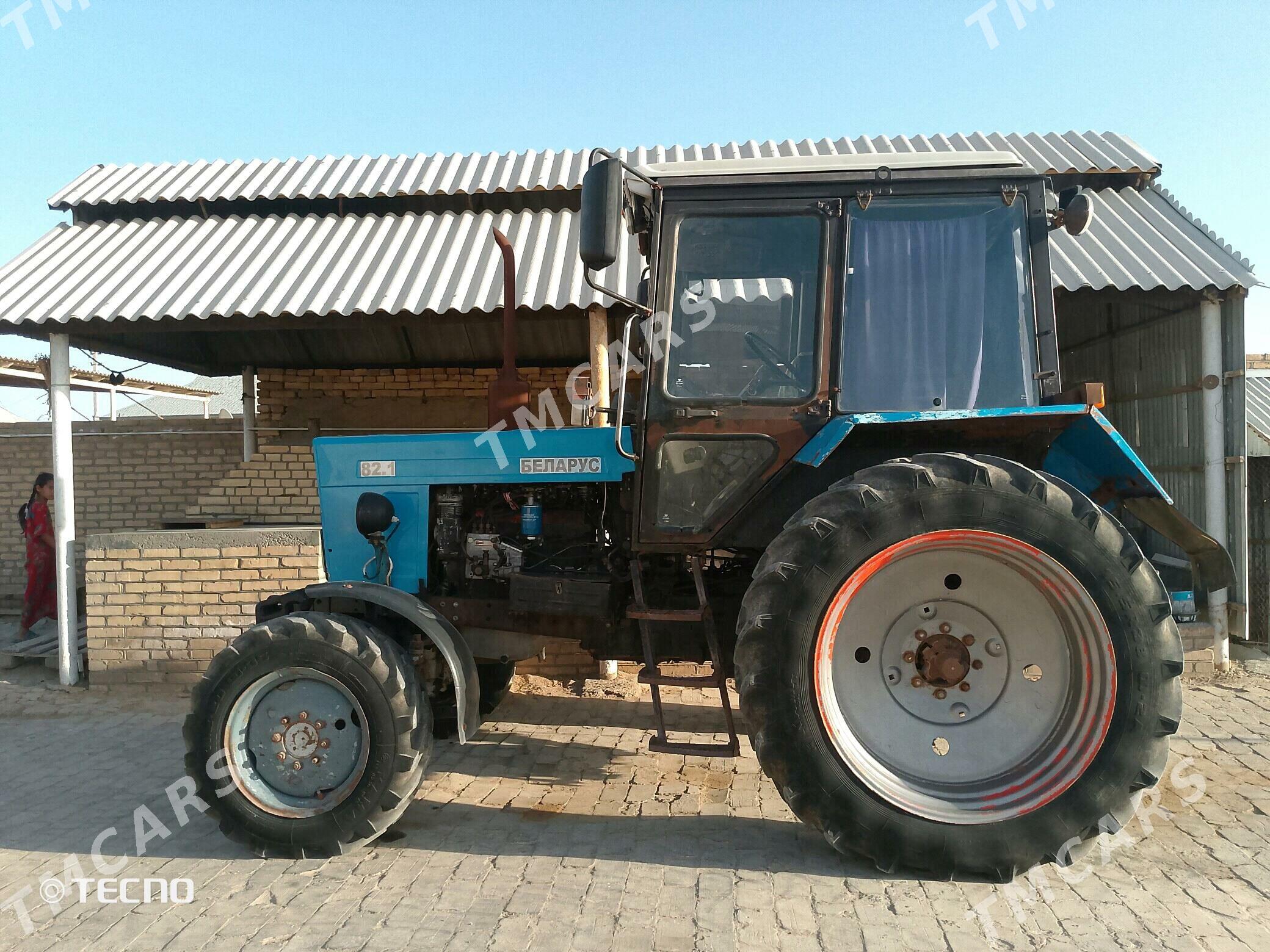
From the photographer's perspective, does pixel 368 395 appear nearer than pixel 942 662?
No

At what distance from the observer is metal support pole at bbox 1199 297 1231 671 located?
5629 mm

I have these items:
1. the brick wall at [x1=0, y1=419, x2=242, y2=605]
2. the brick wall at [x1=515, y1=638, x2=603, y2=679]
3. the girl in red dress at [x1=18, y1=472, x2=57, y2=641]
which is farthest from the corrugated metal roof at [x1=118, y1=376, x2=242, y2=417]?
the brick wall at [x1=515, y1=638, x2=603, y2=679]

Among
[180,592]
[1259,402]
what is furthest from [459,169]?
[1259,402]

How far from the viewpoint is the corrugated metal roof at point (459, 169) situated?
707cm

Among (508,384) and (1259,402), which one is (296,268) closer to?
(508,384)

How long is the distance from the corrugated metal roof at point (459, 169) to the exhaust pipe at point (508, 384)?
377cm

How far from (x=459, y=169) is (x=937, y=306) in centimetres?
581

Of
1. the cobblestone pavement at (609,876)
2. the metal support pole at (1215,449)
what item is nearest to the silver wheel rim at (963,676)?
the cobblestone pavement at (609,876)

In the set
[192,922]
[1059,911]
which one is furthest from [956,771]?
[192,922]

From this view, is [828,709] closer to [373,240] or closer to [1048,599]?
[1048,599]

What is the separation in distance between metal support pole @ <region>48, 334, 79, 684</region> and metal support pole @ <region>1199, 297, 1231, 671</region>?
810 cm

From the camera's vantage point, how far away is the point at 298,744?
Result: 10.1ft

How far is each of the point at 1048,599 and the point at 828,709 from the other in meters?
0.88

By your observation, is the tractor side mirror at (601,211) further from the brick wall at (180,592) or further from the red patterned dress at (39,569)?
the red patterned dress at (39,569)
